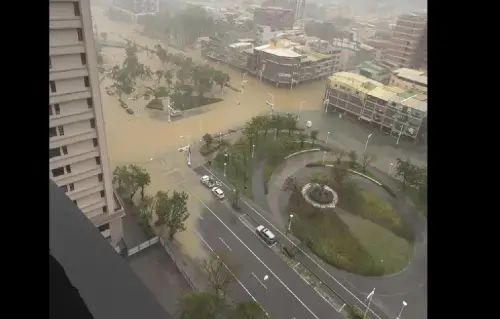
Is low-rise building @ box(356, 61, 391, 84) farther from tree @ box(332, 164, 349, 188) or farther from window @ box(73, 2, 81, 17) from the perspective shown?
window @ box(73, 2, 81, 17)

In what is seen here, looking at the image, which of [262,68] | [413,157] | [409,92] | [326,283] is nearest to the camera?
[326,283]

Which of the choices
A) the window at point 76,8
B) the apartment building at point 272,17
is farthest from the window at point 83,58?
→ the apartment building at point 272,17

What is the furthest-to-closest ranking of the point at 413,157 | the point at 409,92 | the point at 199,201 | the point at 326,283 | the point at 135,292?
the point at 409,92 → the point at 413,157 → the point at 199,201 → the point at 326,283 → the point at 135,292

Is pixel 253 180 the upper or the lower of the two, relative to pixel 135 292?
lower

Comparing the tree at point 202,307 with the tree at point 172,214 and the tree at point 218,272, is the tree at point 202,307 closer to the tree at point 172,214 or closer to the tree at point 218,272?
the tree at point 218,272

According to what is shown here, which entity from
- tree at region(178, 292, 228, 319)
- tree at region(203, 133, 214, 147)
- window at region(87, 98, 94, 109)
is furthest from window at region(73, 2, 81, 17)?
tree at region(203, 133, 214, 147)
